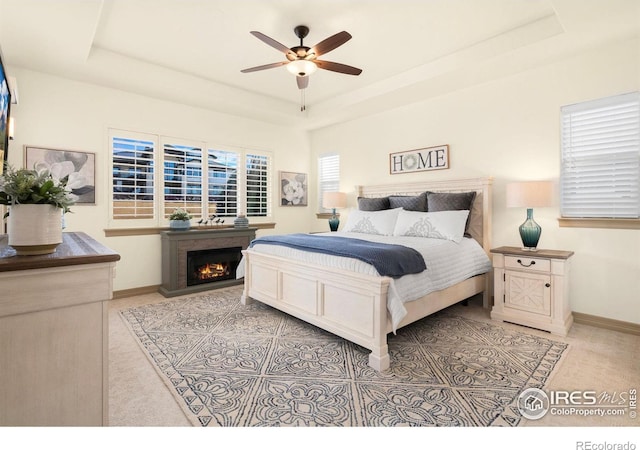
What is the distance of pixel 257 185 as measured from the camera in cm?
548

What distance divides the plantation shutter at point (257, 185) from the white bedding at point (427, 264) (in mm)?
1856

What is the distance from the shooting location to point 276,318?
133 inches

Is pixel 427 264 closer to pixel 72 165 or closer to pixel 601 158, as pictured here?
pixel 601 158

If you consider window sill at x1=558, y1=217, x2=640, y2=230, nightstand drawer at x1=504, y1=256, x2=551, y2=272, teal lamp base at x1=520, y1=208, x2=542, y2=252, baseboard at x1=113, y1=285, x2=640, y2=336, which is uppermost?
window sill at x1=558, y1=217, x2=640, y2=230

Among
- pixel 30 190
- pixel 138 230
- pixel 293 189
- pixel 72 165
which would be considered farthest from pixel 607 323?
pixel 72 165

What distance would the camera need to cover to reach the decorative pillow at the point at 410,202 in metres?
4.12

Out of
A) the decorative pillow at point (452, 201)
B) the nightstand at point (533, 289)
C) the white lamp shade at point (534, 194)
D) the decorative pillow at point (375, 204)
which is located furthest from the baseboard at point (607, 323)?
the decorative pillow at point (375, 204)

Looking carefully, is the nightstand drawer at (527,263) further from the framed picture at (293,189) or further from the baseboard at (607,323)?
the framed picture at (293,189)

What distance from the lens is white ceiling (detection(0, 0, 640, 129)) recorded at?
8.74 feet

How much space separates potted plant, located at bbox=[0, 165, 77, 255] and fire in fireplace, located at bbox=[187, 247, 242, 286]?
3180 mm

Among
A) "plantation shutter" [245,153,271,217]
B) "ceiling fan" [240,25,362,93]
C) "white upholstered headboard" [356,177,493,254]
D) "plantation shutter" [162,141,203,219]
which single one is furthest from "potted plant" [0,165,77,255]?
"plantation shutter" [245,153,271,217]

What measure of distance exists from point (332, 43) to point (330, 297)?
6.88 feet

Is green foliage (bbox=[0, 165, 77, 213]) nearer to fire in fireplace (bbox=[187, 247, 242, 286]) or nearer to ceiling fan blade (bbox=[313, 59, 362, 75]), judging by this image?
ceiling fan blade (bbox=[313, 59, 362, 75])

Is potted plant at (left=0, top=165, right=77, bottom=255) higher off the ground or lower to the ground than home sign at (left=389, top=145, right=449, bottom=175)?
lower
